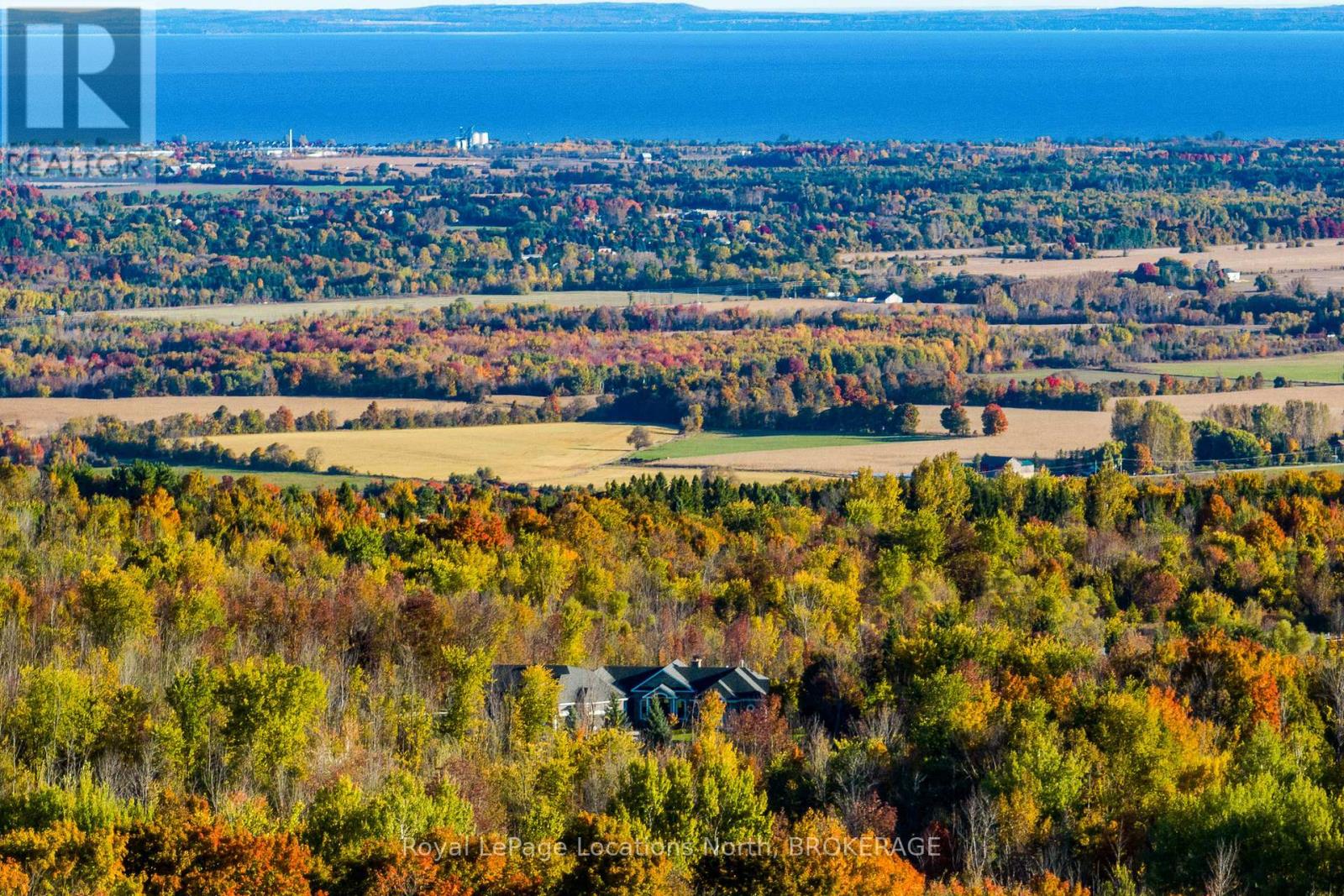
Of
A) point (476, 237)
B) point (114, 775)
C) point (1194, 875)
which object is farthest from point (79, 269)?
point (1194, 875)

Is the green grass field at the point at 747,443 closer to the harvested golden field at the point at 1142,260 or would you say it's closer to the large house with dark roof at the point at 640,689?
the large house with dark roof at the point at 640,689

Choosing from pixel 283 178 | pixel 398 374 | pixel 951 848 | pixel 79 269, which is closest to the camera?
pixel 951 848

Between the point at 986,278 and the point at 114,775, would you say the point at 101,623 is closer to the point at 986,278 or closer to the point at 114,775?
the point at 114,775

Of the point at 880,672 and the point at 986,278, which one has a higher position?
the point at 986,278

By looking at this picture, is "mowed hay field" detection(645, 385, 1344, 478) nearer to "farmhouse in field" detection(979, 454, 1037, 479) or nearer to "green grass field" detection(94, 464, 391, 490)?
"farmhouse in field" detection(979, 454, 1037, 479)

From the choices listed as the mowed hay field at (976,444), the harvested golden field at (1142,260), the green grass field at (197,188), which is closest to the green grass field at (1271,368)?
the mowed hay field at (976,444)

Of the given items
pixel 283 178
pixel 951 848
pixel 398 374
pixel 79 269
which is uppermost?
pixel 283 178
